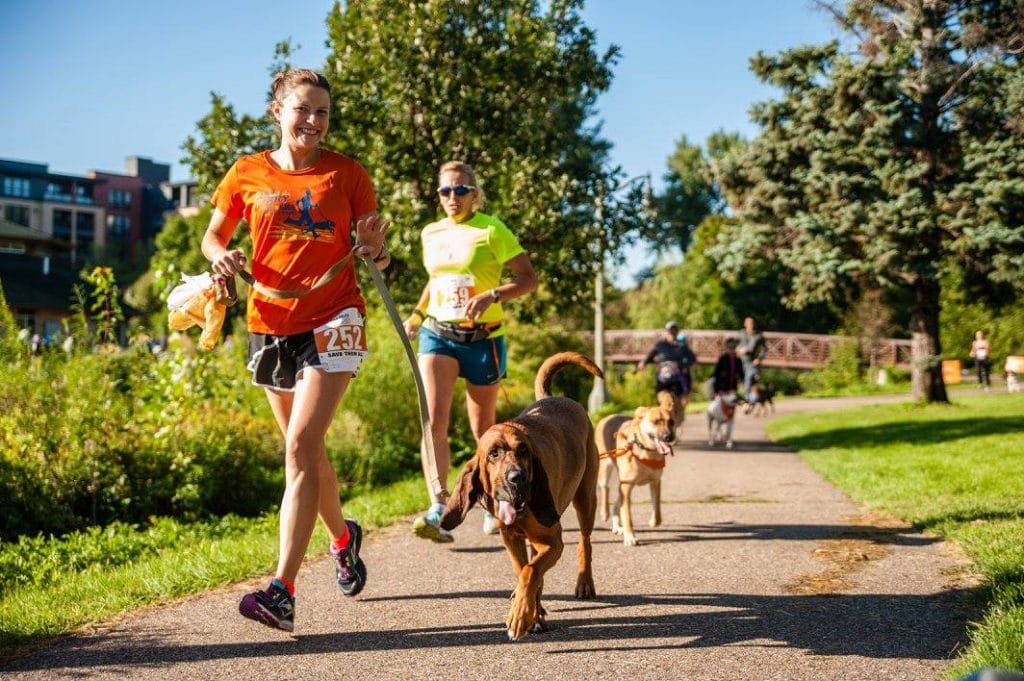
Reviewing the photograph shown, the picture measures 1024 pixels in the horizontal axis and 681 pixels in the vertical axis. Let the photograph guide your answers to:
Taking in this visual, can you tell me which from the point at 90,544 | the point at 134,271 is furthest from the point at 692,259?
the point at 134,271

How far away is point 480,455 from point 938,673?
1.89 meters

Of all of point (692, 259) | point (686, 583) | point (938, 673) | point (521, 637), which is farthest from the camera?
point (692, 259)

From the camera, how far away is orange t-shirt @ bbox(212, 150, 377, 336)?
14.6 ft

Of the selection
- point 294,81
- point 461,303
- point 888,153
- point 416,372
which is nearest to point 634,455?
point 461,303

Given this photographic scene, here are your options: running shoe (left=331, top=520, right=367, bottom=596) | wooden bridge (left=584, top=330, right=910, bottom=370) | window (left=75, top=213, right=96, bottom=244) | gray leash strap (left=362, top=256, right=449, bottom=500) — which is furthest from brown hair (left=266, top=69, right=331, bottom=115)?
window (left=75, top=213, right=96, bottom=244)

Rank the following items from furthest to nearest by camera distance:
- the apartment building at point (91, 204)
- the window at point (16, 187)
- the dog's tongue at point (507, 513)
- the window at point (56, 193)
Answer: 1. the window at point (56, 193)
2. the window at point (16, 187)
3. the apartment building at point (91, 204)
4. the dog's tongue at point (507, 513)

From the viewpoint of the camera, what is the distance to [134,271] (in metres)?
88.7

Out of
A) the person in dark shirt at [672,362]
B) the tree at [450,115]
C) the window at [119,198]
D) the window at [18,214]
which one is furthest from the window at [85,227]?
the person in dark shirt at [672,362]

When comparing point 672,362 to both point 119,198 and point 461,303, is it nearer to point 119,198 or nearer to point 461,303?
point 461,303

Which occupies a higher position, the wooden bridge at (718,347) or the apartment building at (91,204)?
the apartment building at (91,204)

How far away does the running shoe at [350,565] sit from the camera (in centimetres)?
500

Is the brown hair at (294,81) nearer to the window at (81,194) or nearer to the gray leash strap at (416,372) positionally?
the gray leash strap at (416,372)

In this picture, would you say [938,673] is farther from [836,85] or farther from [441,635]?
[836,85]

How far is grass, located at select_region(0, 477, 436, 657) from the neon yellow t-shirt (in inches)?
70.7
